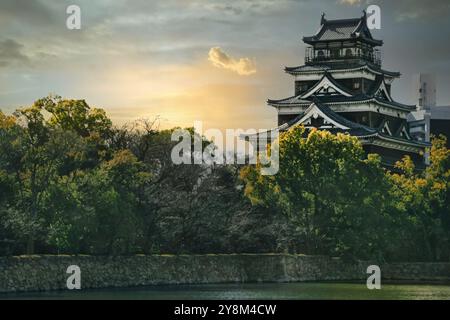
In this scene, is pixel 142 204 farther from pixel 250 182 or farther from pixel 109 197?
pixel 250 182

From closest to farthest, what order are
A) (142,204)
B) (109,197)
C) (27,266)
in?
(27,266) < (109,197) < (142,204)

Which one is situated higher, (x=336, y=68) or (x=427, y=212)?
(x=336, y=68)

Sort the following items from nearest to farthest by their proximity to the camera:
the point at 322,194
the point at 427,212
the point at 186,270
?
the point at 186,270 < the point at 322,194 < the point at 427,212

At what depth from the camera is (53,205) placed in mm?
46906

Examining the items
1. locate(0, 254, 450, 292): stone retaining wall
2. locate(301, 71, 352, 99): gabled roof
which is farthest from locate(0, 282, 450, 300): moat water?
locate(301, 71, 352, 99): gabled roof

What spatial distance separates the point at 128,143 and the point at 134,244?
4.65 meters

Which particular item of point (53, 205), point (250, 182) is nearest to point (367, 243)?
point (250, 182)

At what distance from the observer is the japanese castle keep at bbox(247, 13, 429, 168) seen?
237ft

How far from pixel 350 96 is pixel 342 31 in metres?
5.17

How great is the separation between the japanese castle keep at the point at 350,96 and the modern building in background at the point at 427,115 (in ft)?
16.8

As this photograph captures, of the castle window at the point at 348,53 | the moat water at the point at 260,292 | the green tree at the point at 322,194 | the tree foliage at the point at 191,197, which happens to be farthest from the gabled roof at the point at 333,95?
the moat water at the point at 260,292

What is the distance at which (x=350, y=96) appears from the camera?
243 ft

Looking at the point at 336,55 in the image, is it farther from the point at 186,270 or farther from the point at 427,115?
the point at 186,270

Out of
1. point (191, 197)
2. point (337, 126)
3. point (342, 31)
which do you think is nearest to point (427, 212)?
point (337, 126)
